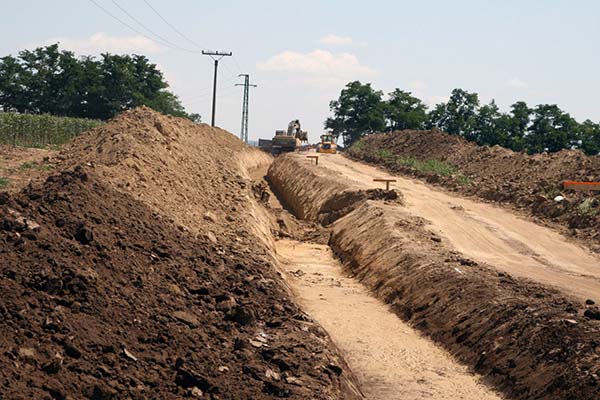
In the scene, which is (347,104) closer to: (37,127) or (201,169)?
(37,127)

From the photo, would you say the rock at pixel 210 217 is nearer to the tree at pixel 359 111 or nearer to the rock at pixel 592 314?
the rock at pixel 592 314

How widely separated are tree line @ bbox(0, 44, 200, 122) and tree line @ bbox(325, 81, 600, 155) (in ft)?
110

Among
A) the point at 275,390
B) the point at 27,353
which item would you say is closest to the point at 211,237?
the point at 275,390

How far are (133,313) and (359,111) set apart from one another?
105 meters

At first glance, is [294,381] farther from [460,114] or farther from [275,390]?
[460,114]

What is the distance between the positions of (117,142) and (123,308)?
51.6 ft

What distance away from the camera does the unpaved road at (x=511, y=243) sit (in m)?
20.6

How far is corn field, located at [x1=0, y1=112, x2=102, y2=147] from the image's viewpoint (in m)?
47.3

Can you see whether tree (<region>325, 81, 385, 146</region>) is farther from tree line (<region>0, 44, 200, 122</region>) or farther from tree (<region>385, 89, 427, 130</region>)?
tree line (<region>0, 44, 200, 122</region>)

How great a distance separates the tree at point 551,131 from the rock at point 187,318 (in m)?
59.6

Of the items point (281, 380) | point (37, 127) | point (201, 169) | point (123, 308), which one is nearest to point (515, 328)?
point (281, 380)

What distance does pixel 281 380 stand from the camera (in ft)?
34.7

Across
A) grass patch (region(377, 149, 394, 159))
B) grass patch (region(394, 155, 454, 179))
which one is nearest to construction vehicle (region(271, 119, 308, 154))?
grass patch (region(377, 149, 394, 159))

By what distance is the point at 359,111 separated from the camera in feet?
376
